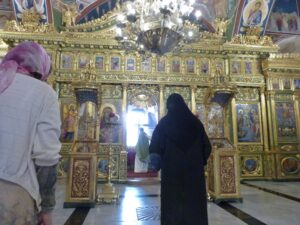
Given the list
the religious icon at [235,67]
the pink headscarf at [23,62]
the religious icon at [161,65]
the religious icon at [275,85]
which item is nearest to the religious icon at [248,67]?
the religious icon at [235,67]

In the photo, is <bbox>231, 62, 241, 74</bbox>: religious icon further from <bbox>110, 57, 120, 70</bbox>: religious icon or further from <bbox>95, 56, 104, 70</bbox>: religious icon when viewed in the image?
<bbox>95, 56, 104, 70</bbox>: religious icon

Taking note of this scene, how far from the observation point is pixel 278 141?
840 cm

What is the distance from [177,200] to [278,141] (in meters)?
7.23

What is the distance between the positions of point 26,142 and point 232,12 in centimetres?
986

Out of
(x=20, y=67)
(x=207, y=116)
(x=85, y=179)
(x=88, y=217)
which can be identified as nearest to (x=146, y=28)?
(x=207, y=116)

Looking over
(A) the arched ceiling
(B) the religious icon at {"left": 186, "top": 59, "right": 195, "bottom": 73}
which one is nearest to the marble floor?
(B) the religious icon at {"left": 186, "top": 59, "right": 195, "bottom": 73}

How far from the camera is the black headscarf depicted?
7.68 ft

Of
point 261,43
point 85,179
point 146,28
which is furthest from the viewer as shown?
point 261,43

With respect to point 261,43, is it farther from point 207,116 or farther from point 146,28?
point 146,28

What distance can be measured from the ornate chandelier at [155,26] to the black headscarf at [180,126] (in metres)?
2.89

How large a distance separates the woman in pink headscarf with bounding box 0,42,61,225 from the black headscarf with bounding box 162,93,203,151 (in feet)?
4.45

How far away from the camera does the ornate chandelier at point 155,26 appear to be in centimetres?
491

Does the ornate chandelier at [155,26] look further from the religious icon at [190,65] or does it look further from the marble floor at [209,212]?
the religious icon at [190,65]

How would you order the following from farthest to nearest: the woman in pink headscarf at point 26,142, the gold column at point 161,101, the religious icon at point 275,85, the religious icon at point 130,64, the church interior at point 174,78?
1. the religious icon at point 275,85
2. the religious icon at point 130,64
3. the gold column at point 161,101
4. the church interior at point 174,78
5. the woman in pink headscarf at point 26,142
